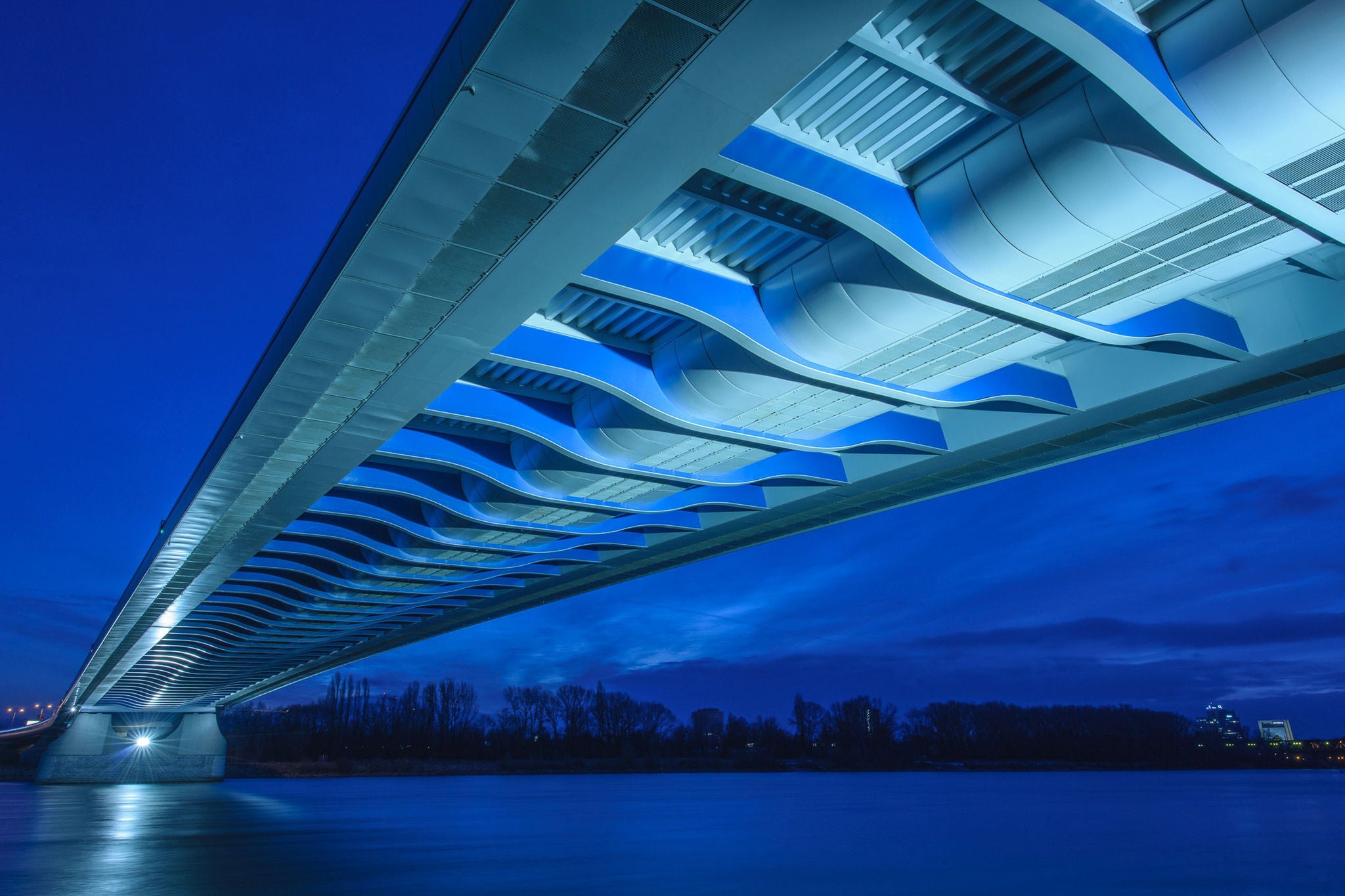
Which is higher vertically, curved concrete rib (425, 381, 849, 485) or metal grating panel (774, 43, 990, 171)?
metal grating panel (774, 43, 990, 171)

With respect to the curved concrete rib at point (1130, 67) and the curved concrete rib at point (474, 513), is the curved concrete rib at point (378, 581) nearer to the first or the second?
the curved concrete rib at point (474, 513)

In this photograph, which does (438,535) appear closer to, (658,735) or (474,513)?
(474,513)

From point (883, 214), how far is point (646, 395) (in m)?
5.38

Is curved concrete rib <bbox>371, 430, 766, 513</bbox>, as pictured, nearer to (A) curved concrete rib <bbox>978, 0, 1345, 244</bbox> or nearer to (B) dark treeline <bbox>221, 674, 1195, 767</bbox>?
(A) curved concrete rib <bbox>978, 0, 1345, 244</bbox>

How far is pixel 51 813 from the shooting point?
2698 cm

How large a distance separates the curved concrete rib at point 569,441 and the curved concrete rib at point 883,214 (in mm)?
6787

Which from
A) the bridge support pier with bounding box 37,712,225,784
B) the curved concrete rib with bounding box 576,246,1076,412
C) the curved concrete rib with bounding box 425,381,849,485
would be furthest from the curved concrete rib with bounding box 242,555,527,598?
the bridge support pier with bounding box 37,712,225,784

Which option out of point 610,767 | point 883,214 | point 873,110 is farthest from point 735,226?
point 610,767

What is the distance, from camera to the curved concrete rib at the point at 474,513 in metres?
18.2

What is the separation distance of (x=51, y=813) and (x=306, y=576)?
10544 millimetres

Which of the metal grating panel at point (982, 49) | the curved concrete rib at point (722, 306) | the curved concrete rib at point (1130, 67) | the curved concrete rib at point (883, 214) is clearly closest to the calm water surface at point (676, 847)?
the curved concrete rib at point (722, 306)

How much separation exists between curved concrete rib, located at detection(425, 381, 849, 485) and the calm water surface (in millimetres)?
6802

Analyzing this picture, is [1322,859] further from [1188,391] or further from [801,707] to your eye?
[801,707]

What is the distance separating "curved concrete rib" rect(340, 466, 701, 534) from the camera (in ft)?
59.8
